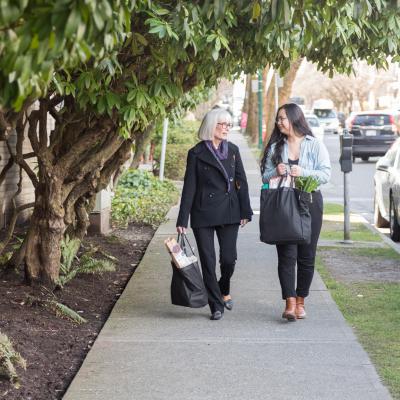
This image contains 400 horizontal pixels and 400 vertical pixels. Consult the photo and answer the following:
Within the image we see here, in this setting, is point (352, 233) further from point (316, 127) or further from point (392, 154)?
point (316, 127)

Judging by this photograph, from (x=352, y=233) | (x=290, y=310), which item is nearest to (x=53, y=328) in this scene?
(x=290, y=310)

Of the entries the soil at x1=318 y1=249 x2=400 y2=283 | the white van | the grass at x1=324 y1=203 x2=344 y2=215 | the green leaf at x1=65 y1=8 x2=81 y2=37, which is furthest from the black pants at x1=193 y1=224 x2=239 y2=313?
the white van

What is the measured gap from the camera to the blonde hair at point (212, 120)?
746 centimetres

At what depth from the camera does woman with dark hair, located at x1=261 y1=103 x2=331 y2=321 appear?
7.45 meters

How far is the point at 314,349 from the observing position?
651 cm

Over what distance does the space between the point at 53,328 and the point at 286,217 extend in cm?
199

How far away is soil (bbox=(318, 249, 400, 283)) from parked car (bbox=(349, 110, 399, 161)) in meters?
A: 21.2

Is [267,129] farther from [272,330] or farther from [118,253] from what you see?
[272,330]

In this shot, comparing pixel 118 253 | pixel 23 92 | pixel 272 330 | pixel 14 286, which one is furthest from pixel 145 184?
pixel 23 92

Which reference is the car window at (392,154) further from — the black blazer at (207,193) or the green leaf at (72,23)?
the green leaf at (72,23)

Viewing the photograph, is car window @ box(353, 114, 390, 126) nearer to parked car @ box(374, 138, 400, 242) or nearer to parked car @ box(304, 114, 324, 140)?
parked car @ box(304, 114, 324, 140)

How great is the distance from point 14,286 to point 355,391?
4104 millimetres

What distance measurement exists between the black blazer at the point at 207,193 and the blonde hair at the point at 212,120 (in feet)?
0.36

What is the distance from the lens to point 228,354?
6371 mm
